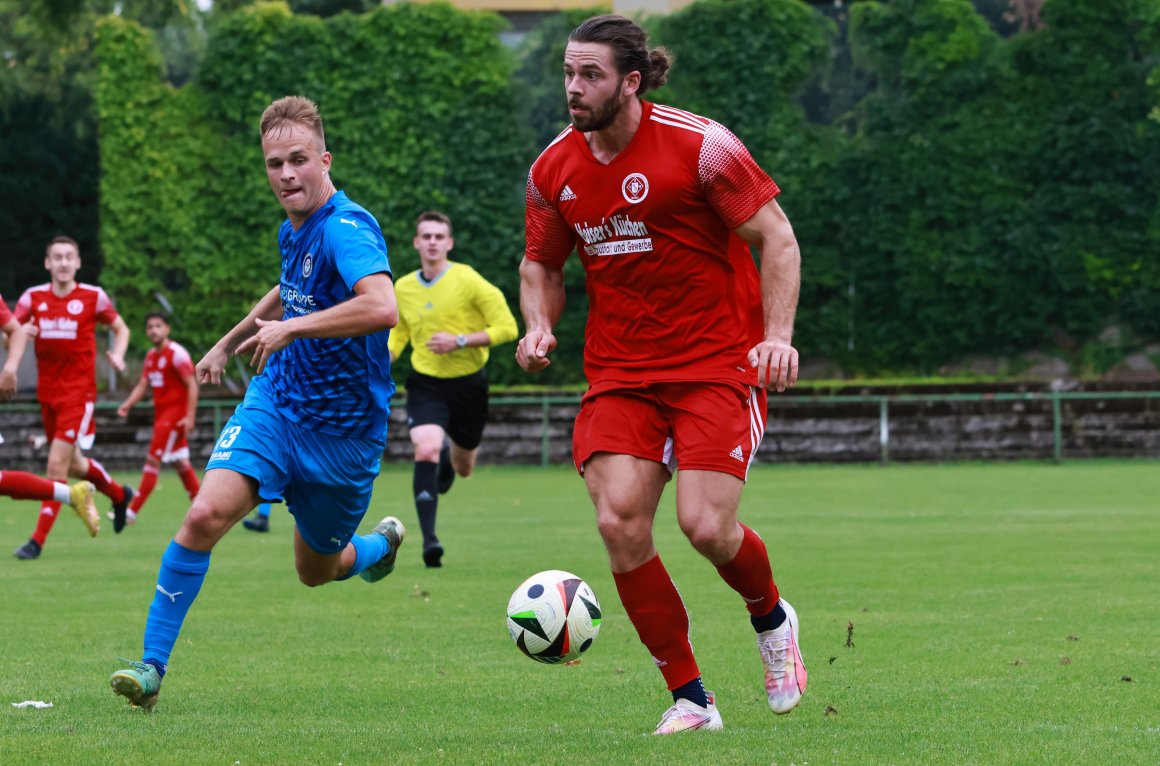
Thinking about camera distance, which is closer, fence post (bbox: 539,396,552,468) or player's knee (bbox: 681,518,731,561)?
player's knee (bbox: 681,518,731,561)

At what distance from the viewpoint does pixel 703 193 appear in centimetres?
550

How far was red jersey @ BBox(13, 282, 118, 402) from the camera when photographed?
44.1ft

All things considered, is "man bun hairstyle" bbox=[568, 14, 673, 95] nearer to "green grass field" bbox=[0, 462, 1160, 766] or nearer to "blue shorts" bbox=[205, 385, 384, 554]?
"blue shorts" bbox=[205, 385, 384, 554]

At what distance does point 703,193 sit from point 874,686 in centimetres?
207

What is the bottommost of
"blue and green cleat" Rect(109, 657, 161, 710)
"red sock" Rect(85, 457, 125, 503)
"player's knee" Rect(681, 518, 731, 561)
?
"red sock" Rect(85, 457, 125, 503)

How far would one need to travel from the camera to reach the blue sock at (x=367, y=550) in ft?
23.8

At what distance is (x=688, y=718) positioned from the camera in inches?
212

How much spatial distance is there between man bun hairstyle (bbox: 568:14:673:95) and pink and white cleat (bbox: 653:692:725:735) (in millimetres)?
2088

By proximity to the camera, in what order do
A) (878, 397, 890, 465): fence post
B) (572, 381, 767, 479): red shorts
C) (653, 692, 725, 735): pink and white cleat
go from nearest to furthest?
(653, 692, 725, 735): pink and white cleat < (572, 381, 767, 479): red shorts < (878, 397, 890, 465): fence post

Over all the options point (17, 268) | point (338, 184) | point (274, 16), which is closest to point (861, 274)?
point (338, 184)

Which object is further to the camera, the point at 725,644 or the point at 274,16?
the point at 274,16

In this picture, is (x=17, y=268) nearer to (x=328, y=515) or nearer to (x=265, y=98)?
(x=265, y=98)

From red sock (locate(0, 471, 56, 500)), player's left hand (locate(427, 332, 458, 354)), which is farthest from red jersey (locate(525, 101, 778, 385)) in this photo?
red sock (locate(0, 471, 56, 500))

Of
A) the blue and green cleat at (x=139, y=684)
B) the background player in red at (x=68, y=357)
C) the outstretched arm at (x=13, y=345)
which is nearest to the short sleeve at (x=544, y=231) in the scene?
the blue and green cleat at (x=139, y=684)
